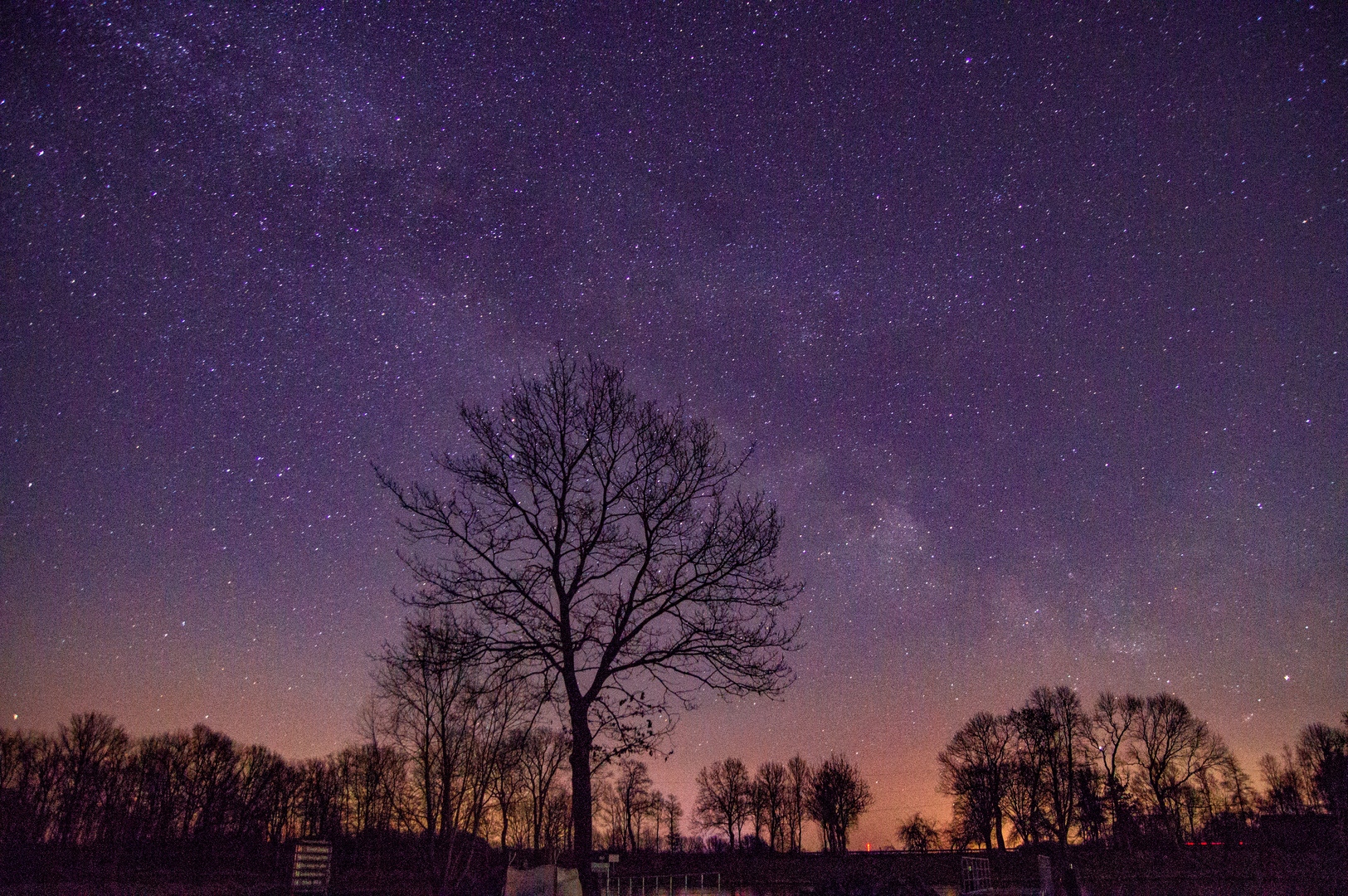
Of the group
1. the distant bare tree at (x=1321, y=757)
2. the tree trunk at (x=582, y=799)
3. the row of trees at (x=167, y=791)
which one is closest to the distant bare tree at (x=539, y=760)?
the tree trunk at (x=582, y=799)

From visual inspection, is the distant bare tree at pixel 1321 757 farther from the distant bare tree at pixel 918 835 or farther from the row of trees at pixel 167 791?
the row of trees at pixel 167 791

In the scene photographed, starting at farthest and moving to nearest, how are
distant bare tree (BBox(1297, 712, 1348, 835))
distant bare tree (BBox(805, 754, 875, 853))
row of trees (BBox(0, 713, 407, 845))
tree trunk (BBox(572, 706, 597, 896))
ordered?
distant bare tree (BBox(805, 754, 875, 853)), row of trees (BBox(0, 713, 407, 845)), distant bare tree (BBox(1297, 712, 1348, 835)), tree trunk (BBox(572, 706, 597, 896))

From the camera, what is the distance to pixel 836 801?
3105 inches

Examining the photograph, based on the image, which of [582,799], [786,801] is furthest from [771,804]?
[582,799]

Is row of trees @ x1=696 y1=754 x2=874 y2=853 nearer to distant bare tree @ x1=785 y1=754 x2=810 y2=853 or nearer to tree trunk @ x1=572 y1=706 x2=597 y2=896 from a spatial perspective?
distant bare tree @ x1=785 y1=754 x2=810 y2=853

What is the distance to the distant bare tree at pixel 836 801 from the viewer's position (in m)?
78.4

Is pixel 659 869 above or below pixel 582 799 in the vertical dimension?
below

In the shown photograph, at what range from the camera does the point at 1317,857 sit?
21.2m

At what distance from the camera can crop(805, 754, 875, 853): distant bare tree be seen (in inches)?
3086

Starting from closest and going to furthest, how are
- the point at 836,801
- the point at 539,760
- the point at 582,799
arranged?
the point at 582,799
the point at 539,760
the point at 836,801

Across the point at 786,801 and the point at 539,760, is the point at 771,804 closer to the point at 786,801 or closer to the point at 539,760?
the point at 786,801

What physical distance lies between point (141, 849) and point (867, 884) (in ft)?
220

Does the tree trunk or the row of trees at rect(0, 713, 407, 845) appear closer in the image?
A: the tree trunk

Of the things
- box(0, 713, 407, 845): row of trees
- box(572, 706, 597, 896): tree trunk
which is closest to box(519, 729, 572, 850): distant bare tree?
box(572, 706, 597, 896): tree trunk
